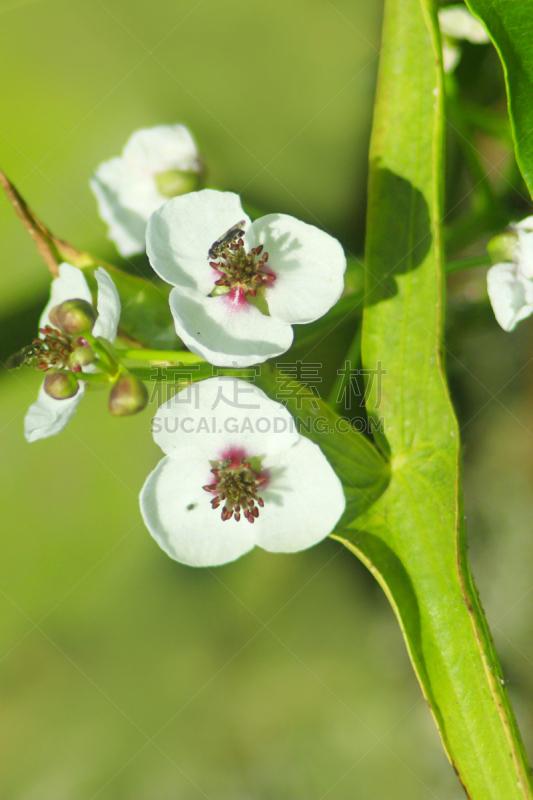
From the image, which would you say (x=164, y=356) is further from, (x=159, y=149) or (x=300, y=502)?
(x=159, y=149)

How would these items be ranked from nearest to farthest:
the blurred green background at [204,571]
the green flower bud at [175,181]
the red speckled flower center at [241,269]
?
1. the red speckled flower center at [241,269]
2. the green flower bud at [175,181]
3. the blurred green background at [204,571]

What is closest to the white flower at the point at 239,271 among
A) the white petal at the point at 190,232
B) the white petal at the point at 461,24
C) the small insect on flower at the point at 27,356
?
the white petal at the point at 190,232

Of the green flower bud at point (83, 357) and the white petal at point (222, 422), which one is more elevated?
the green flower bud at point (83, 357)

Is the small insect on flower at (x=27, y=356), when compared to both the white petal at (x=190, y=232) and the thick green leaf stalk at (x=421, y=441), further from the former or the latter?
the thick green leaf stalk at (x=421, y=441)

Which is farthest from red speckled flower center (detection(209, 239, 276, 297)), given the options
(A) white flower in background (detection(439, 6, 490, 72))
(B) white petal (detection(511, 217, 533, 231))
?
(A) white flower in background (detection(439, 6, 490, 72))

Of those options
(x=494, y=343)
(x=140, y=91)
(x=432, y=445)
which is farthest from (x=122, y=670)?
(x=140, y=91)

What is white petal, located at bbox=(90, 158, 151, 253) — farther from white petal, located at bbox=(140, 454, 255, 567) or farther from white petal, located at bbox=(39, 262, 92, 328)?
white petal, located at bbox=(140, 454, 255, 567)

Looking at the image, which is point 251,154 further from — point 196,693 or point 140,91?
point 196,693
